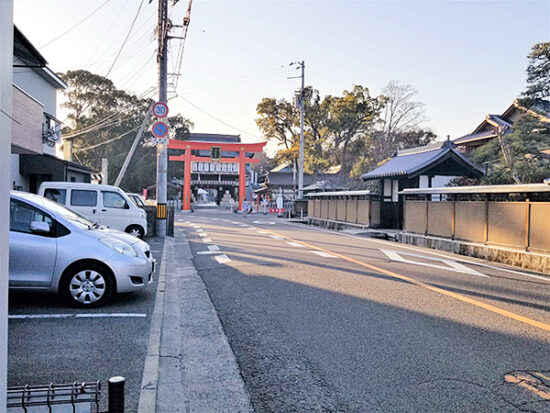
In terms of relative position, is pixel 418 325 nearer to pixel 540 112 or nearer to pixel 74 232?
pixel 74 232

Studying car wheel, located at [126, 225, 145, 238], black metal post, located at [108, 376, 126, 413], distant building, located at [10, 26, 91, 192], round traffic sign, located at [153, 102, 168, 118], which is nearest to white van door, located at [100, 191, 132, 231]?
car wheel, located at [126, 225, 145, 238]

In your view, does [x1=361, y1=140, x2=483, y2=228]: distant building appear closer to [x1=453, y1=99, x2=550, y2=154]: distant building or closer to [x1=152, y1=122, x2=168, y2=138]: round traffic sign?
[x1=453, y1=99, x2=550, y2=154]: distant building

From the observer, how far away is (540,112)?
1805 centimetres

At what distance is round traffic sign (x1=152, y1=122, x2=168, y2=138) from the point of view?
1565cm

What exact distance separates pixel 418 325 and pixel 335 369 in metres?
1.72

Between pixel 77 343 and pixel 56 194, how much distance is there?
929 centimetres

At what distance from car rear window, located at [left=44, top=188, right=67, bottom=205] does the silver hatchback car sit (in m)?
6.91

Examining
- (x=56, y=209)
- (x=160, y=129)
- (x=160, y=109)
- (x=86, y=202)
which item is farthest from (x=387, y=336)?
(x=160, y=109)

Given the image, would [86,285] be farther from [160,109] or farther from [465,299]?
[160,109]

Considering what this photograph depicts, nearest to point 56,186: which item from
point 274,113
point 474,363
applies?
point 474,363

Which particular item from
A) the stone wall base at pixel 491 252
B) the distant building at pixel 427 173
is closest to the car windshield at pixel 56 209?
the stone wall base at pixel 491 252

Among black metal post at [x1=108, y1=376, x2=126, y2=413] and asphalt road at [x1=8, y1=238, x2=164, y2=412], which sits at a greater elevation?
black metal post at [x1=108, y1=376, x2=126, y2=413]

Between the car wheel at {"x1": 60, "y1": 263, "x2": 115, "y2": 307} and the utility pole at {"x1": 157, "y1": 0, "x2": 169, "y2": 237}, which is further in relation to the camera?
the utility pole at {"x1": 157, "y1": 0, "x2": 169, "y2": 237}

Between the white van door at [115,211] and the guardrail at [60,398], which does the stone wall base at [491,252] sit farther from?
the guardrail at [60,398]
